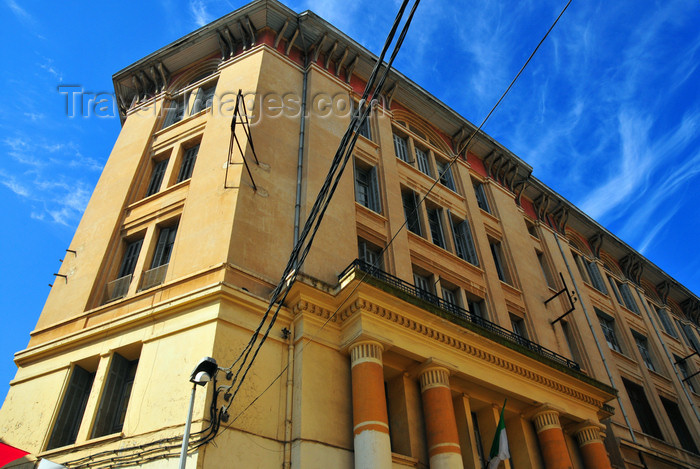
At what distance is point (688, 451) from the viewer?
2275 cm

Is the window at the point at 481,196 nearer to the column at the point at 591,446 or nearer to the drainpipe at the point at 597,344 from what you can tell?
the drainpipe at the point at 597,344

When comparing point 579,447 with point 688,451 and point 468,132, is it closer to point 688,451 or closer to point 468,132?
point 688,451

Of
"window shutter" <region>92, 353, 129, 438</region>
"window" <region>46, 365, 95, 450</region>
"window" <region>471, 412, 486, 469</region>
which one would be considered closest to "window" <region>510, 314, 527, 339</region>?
"window" <region>471, 412, 486, 469</region>

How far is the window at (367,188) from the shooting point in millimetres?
19094

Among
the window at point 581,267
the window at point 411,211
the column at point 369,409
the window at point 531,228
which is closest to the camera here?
the column at point 369,409

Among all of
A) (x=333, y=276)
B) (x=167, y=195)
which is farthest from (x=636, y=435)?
(x=167, y=195)

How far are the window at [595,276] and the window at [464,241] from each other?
10.3m

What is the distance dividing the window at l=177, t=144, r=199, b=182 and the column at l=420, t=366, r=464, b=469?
10.0m

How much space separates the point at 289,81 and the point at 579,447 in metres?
15.7

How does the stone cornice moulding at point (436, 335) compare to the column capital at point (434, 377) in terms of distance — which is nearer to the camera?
the stone cornice moulding at point (436, 335)

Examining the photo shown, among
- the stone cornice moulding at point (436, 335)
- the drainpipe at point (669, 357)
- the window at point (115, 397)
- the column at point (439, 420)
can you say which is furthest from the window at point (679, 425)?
the window at point (115, 397)

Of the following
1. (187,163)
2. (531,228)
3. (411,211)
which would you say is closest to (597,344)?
(531,228)

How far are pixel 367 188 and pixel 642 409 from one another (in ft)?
50.5

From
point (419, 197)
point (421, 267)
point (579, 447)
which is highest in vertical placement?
point (419, 197)
